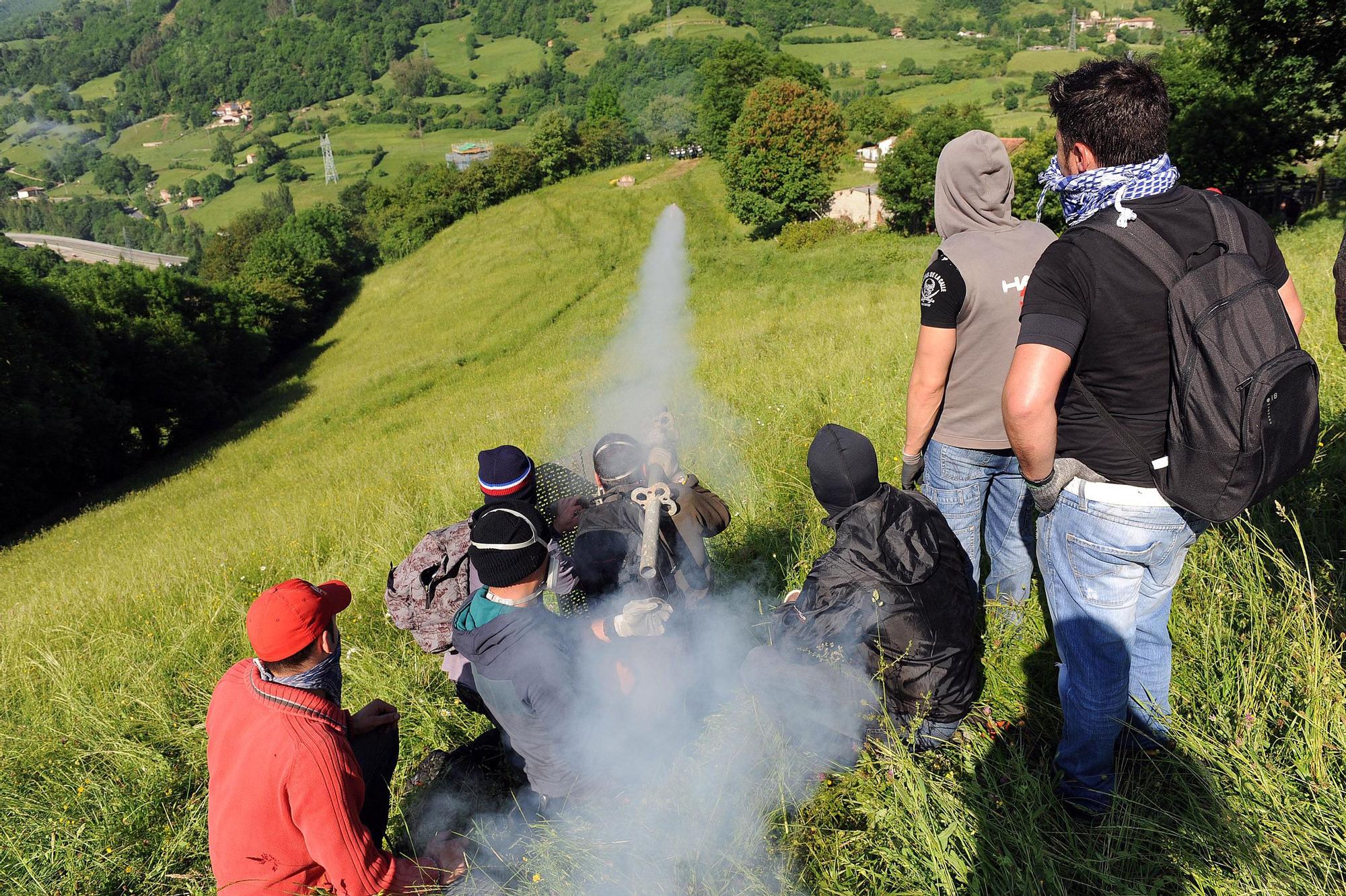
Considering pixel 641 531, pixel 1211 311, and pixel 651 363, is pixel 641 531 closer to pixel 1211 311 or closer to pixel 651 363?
pixel 1211 311

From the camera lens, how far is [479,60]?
16950 cm

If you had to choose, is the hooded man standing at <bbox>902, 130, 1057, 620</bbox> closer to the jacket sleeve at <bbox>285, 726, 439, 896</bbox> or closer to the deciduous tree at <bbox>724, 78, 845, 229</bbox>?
the jacket sleeve at <bbox>285, 726, 439, 896</bbox>

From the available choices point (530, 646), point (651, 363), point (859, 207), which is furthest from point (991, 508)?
point (859, 207)

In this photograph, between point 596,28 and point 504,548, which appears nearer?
point 504,548

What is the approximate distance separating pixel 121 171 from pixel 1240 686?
190 m

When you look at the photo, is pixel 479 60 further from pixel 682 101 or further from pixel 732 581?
pixel 732 581

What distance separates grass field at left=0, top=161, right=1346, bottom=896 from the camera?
213cm

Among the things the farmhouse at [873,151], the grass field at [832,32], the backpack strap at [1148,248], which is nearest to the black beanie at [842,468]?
the backpack strap at [1148,248]

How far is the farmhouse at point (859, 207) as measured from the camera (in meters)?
45.2

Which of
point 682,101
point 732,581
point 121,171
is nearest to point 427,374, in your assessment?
point 732,581

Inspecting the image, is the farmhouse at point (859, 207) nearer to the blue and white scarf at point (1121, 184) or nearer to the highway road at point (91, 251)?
the blue and white scarf at point (1121, 184)

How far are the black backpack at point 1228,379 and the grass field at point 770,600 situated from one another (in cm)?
78

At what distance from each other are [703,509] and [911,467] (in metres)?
1.01

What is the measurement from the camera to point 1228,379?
6.30 feet
